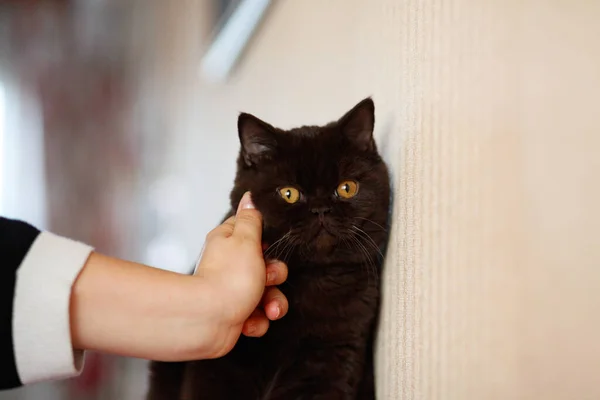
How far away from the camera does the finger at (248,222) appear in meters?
0.68

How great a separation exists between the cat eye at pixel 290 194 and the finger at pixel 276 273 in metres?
0.11

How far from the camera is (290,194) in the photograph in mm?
776

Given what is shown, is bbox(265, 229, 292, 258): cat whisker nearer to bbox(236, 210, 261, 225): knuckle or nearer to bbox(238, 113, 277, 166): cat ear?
bbox(236, 210, 261, 225): knuckle

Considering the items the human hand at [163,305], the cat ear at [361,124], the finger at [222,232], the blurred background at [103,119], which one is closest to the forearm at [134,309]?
the human hand at [163,305]

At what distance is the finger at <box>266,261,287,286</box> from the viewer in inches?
28.1

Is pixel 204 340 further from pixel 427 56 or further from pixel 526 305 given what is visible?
pixel 427 56

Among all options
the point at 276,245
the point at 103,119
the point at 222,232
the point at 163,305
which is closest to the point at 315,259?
the point at 276,245

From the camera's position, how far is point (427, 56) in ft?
A: 2.11

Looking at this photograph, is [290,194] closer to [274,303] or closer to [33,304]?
[274,303]

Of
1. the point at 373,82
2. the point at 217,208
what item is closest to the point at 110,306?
the point at 373,82

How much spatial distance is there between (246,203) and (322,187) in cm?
13

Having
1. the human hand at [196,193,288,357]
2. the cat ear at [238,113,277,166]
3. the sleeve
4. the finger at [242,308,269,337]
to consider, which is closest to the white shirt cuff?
the sleeve

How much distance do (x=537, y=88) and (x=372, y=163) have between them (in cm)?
37

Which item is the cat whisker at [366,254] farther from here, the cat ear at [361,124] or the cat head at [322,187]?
the cat ear at [361,124]
